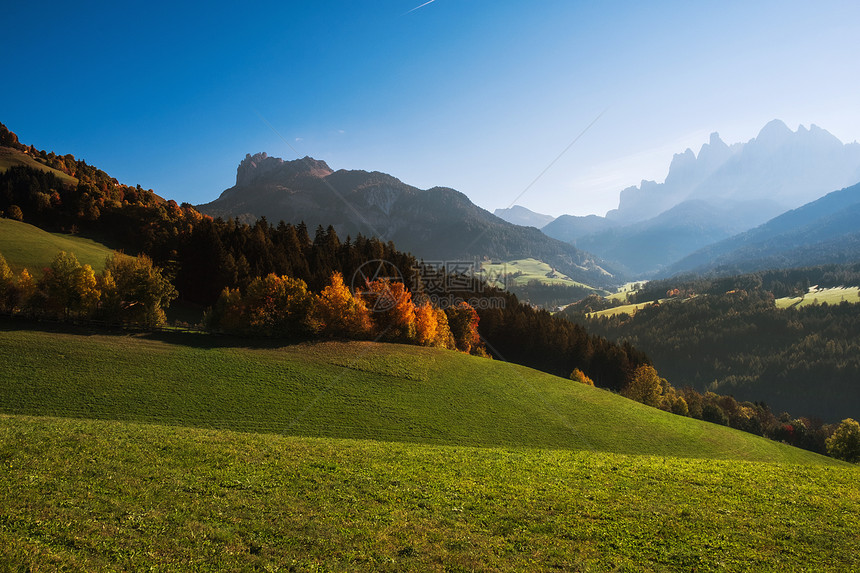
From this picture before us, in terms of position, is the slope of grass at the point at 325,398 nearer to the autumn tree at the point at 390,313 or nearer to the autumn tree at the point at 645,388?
the autumn tree at the point at 390,313

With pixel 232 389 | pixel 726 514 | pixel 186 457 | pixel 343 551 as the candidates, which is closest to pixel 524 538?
pixel 343 551

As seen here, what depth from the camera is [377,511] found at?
614 inches

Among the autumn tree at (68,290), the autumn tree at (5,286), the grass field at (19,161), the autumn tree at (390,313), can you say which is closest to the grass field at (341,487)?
the autumn tree at (68,290)

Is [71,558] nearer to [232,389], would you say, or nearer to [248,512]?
[248,512]

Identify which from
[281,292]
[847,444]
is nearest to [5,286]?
[281,292]

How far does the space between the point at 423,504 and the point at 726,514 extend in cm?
1445

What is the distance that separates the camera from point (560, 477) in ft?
70.3

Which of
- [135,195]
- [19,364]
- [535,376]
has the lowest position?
[535,376]

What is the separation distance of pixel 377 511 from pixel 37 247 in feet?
296

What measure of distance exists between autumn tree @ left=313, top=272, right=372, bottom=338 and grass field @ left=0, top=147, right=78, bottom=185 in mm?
109245

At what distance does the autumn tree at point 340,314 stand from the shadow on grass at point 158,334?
421 centimetres

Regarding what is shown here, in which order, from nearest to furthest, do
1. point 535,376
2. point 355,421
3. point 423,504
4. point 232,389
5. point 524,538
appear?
point 524,538
point 423,504
point 355,421
point 232,389
point 535,376

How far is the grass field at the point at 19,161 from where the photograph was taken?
11125 centimetres

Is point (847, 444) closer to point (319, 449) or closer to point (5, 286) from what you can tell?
point (319, 449)
